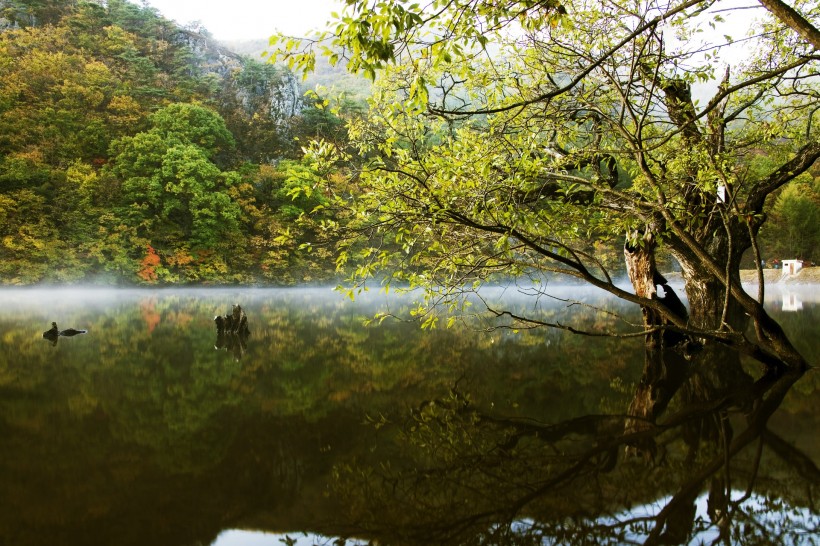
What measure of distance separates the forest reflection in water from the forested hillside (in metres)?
22.0

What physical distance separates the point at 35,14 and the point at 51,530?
185 ft

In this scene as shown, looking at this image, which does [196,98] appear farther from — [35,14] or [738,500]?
[738,500]

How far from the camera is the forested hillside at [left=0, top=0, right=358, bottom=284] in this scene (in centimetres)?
3331

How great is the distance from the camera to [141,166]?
36.3 m

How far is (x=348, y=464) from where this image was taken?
16.2 ft

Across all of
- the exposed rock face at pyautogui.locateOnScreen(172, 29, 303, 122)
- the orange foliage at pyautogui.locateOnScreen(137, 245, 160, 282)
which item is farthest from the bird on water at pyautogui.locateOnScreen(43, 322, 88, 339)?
the exposed rock face at pyautogui.locateOnScreen(172, 29, 303, 122)

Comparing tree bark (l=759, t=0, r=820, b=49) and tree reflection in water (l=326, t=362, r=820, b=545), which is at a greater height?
tree bark (l=759, t=0, r=820, b=49)

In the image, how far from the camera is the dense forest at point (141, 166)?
3353 cm

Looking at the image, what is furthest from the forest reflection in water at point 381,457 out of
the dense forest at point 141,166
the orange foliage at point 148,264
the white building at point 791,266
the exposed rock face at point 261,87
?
the white building at point 791,266

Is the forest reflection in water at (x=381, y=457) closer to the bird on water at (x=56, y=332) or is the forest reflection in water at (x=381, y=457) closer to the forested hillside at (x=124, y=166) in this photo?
the bird on water at (x=56, y=332)

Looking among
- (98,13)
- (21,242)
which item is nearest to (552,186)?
(21,242)

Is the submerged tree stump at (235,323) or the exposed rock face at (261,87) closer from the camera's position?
the submerged tree stump at (235,323)

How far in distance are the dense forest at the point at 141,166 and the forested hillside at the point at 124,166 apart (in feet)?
0.32

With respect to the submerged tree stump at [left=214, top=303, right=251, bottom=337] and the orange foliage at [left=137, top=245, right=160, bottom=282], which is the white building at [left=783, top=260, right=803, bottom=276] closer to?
the submerged tree stump at [left=214, top=303, right=251, bottom=337]
